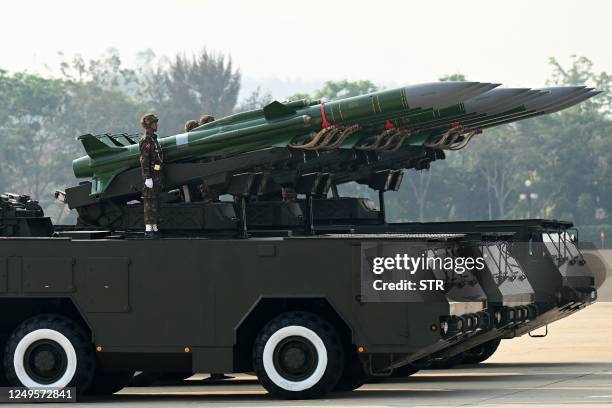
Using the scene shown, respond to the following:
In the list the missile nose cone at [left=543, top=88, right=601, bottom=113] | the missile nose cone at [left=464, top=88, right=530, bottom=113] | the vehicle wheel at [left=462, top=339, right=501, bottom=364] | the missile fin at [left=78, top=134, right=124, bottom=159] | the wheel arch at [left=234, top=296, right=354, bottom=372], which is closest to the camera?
the wheel arch at [left=234, top=296, right=354, bottom=372]

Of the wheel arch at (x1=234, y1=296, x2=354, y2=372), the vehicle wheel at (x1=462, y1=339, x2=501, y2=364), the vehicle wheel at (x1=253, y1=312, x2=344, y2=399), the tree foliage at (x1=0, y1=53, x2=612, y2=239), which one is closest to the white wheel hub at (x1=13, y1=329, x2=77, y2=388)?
the wheel arch at (x1=234, y1=296, x2=354, y2=372)

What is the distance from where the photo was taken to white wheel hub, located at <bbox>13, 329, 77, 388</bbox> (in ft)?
57.0

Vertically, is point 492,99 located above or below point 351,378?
above

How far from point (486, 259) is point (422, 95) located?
3.56 m

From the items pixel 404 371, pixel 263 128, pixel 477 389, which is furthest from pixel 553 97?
pixel 477 389

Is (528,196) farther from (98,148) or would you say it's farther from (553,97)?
(98,148)

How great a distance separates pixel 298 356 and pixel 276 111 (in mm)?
5188

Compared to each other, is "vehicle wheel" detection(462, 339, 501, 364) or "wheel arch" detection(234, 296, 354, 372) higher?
"wheel arch" detection(234, 296, 354, 372)

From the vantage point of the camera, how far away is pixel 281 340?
16.9 meters

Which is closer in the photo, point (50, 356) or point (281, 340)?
point (281, 340)

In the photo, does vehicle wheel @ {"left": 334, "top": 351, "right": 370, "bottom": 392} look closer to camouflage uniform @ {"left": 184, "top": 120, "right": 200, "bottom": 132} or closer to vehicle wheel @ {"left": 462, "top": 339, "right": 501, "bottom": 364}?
camouflage uniform @ {"left": 184, "top": 120, "right": 200, "bottom": 132}

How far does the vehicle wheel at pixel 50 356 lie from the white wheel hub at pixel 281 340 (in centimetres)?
208

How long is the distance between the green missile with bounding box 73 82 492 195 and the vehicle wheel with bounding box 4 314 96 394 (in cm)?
342

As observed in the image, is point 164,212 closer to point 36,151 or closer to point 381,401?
point 381,401
